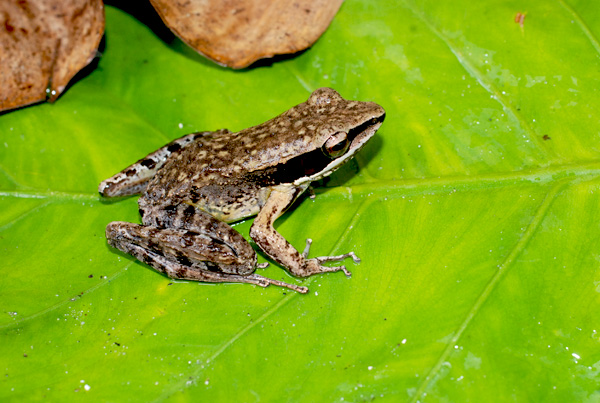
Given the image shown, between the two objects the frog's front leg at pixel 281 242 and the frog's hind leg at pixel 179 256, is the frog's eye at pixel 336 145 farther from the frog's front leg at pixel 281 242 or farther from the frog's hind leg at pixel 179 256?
the frog's hind leg at pixel 179 256

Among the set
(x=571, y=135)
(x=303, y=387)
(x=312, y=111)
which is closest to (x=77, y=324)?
(x=303, y=387)

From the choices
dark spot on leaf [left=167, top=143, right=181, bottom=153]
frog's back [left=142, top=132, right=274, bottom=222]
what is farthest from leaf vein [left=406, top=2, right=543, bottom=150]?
dark spot on leaf [left=167, top=143, right=181, bottom=153]

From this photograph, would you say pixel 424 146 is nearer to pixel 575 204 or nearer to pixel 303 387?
pixel 575 204

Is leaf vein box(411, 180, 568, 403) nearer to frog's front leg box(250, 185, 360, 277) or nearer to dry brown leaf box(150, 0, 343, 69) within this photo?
frog's front leg box(250, 185, 360, 277)

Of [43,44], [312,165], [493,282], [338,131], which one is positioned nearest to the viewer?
[493,282]

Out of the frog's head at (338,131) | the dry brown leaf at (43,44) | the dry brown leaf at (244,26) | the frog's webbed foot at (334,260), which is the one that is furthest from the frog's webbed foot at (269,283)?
the dry brown leaf at (43,44)

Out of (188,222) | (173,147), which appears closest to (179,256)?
(188,222)

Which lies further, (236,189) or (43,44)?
(43,44)

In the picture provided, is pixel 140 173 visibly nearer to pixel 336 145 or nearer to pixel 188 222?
pixel 188 222
